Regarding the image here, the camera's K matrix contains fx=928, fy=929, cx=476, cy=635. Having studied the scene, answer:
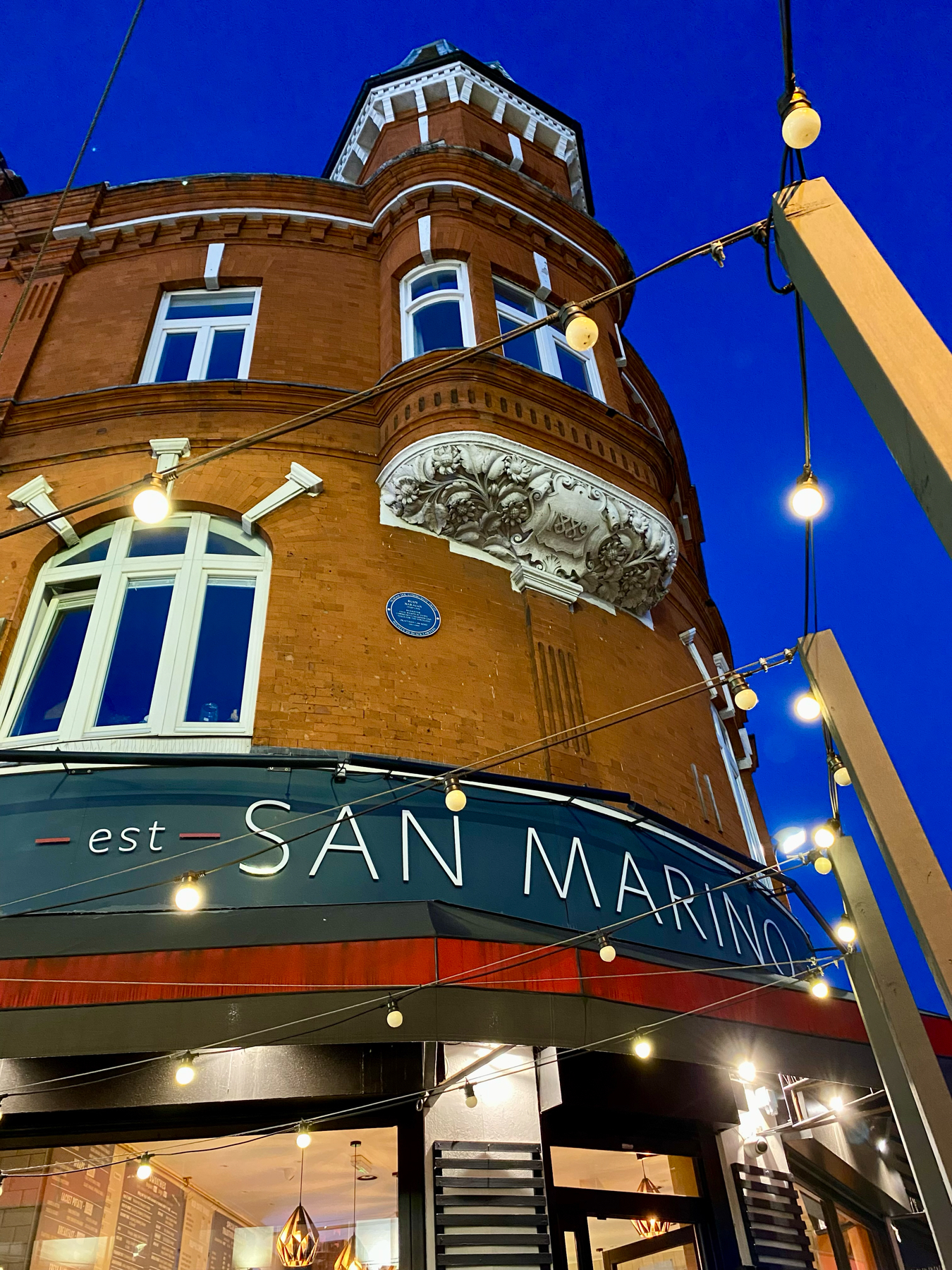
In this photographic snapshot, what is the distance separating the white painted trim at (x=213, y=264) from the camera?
1292 centimetres

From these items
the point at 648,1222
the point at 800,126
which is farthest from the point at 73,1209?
the point at 800,126

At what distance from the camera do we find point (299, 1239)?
7289 mm

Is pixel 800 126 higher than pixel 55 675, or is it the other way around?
pixel 55 675

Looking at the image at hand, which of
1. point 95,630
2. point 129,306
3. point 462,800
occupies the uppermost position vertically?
point 129,306

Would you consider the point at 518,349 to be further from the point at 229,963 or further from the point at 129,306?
the point at 229,963

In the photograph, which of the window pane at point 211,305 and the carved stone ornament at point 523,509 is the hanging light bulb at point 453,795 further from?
the window pane at point 211,305

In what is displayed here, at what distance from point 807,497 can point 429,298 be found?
8019 millimetres

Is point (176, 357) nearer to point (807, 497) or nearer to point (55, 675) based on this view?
point (55, 675)

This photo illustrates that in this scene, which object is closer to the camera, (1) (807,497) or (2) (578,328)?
(2) (578,328)

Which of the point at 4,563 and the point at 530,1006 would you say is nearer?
the point at 530,1006

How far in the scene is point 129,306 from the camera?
12742 millimetres

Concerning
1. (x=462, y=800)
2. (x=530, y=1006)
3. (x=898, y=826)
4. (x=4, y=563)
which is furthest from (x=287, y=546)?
(x=898, y=826)

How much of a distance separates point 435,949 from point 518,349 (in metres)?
8.66

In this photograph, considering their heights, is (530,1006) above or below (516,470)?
below
